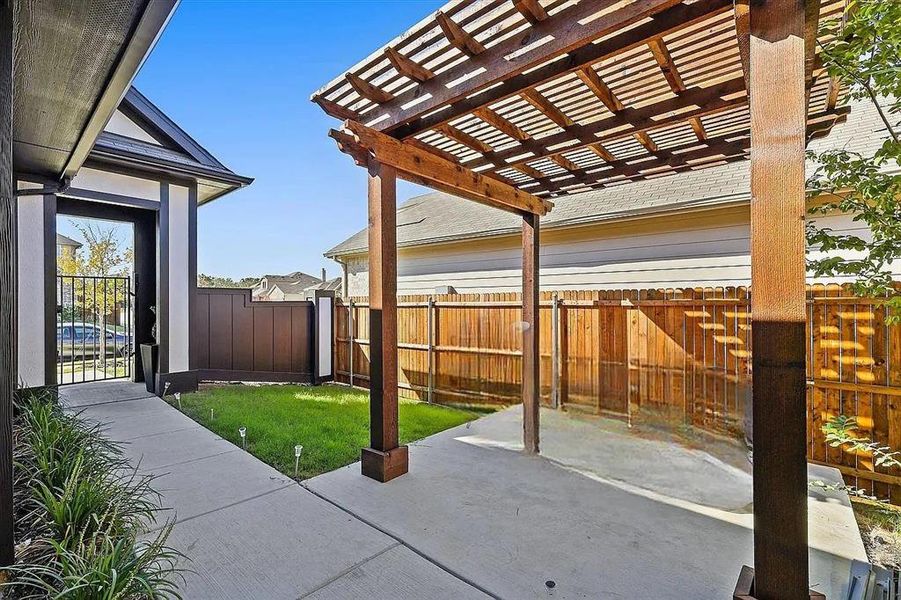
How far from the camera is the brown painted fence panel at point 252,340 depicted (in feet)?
25.4

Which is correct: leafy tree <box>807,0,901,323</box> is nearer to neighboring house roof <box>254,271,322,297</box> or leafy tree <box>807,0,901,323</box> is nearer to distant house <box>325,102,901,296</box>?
distant house <box>325,102,901,296</box>

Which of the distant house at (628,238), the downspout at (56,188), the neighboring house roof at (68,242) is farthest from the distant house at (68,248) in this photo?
the distant house at (628,238)

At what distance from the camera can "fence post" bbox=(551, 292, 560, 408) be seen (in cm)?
585

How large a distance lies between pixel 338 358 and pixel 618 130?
6562mm

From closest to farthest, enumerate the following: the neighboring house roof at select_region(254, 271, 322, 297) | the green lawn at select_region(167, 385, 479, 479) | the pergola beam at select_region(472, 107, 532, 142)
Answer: the pergola beam at select_region(472, 107, 532, 142)
the green lawn at select_region(167, 385, 479, 479)
the neighboring house roof at select_region(254, 271, 322, 297)

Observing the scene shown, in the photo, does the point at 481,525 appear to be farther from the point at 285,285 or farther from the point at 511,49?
the point at 285,285

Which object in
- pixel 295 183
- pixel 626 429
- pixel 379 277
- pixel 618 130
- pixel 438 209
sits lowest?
pixel 626 429

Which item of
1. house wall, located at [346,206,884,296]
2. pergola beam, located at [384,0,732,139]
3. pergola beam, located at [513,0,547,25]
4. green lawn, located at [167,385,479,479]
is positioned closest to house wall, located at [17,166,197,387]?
green lawn, located at [167,385,479,479]

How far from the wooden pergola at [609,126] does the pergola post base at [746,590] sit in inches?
4.9

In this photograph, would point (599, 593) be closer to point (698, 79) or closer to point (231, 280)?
point (698, 79)

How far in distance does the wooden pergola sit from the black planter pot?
4990mm

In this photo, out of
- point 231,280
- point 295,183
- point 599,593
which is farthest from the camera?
point 231,280

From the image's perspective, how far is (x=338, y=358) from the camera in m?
8.21

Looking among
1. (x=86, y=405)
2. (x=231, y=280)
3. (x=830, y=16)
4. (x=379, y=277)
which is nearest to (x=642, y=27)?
(x=830, y=16)
